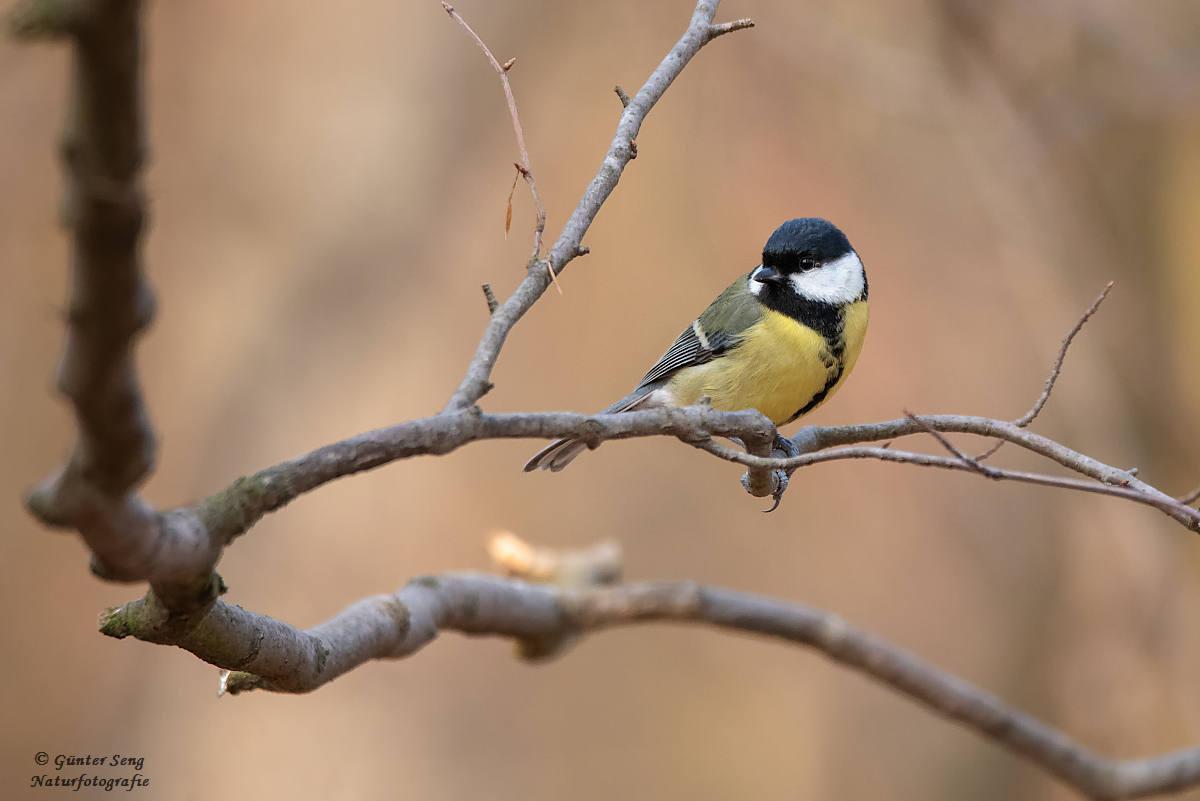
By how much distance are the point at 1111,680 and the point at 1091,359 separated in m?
1.87

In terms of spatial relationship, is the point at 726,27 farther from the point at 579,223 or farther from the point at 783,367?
the point at 783,367

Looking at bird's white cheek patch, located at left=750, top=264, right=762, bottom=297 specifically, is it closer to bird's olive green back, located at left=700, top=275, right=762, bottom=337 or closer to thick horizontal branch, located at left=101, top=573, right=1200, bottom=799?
bird's olive green back, located at left=700, top=275, right=762, bottom=337

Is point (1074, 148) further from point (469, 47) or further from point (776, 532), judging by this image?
point (469, 47)

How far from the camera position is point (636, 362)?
241 inches

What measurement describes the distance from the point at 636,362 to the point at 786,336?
3221 mm

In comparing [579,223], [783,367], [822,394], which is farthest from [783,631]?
[579,223]

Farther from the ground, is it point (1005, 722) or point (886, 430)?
point (886, 430)

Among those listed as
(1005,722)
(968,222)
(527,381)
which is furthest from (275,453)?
(968,222)

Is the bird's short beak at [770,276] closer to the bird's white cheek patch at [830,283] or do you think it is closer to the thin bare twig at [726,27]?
the bird's white cheek patch at [830,283]

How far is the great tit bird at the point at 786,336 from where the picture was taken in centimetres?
288

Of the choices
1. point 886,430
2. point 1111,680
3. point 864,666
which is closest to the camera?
point 886,430

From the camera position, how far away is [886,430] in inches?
81.3

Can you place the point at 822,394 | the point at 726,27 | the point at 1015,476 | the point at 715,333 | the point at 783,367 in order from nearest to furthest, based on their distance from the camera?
the point at 1015,476 → the point at 726,27 → the point at 783,367 → the point at 822,394 → the point at 715,333

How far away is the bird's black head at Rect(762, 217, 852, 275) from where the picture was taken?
300 centimetres
